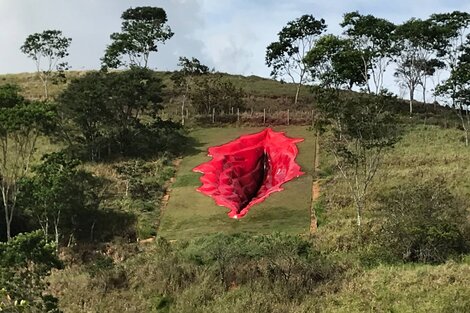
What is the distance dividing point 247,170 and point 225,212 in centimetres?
381

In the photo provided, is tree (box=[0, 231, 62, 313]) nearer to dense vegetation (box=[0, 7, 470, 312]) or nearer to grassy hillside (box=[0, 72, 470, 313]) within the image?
dense vegetation (box=[0, 7, 470, 312])

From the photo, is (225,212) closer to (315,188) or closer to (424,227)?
(315,188)

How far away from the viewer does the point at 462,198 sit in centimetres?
3006

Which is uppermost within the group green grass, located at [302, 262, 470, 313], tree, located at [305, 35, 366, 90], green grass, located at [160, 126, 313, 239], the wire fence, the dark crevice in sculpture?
tree, located at [305, 35, 366, 90]

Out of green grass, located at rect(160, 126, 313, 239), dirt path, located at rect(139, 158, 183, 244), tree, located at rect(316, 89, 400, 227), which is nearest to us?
tree, located at rect(316, 89, 400, 227)

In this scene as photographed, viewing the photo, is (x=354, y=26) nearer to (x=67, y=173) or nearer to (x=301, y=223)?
(x=301, y=223)

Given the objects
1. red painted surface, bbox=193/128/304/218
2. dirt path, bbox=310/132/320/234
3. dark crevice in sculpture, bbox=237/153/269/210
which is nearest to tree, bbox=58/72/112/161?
red painted surface, bbox=193/128/304/218

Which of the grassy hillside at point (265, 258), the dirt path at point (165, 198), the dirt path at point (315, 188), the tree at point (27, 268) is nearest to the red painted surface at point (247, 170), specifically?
the grassy hillside at point (265, 258)

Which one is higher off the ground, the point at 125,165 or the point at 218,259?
the point at 125,165

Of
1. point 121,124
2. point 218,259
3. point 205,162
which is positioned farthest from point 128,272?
point 121,124

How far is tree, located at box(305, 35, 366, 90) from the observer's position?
52.1 meters

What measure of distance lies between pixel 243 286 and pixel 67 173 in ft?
38.7

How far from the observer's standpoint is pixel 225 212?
33.3m

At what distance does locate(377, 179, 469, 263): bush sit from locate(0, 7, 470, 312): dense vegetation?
63 mm
